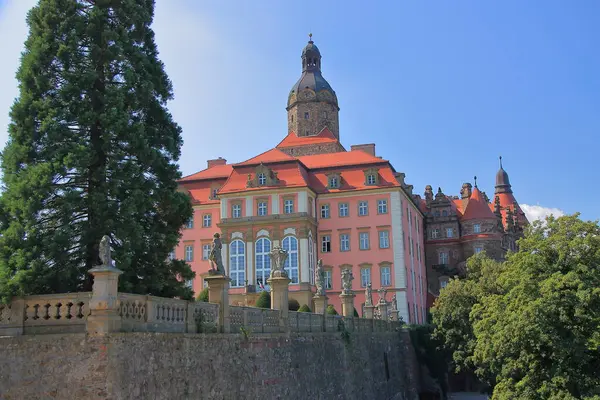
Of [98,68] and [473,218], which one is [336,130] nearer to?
[473,218]

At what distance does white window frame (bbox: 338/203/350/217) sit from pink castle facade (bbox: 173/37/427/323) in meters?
0.08

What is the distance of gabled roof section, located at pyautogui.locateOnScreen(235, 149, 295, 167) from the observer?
54.0 meters

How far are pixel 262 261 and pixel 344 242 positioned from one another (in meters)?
7.15


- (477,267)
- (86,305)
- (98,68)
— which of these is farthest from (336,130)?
(86,305)

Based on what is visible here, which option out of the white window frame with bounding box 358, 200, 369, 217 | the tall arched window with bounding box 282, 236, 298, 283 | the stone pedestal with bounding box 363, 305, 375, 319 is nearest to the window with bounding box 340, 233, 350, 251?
the white window frame with bounding box 358, 200, 369, 217

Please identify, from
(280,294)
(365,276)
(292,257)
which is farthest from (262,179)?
(280,294)

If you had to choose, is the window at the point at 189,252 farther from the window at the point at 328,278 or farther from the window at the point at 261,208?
the window at the point at 328,278

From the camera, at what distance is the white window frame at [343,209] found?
54.2m

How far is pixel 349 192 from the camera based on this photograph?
54.2 metres

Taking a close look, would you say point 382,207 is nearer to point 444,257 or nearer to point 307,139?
point 444,257

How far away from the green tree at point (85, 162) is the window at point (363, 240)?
36.4 m

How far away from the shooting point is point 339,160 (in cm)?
5734

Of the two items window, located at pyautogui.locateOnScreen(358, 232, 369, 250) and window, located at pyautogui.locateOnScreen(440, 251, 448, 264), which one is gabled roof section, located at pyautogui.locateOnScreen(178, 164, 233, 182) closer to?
window, located at pyautogui.locateOnScreen(358, 232, 369, 250)

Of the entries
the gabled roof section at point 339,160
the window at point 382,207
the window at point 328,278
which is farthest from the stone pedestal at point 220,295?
the gabled roof section at point 339,160
